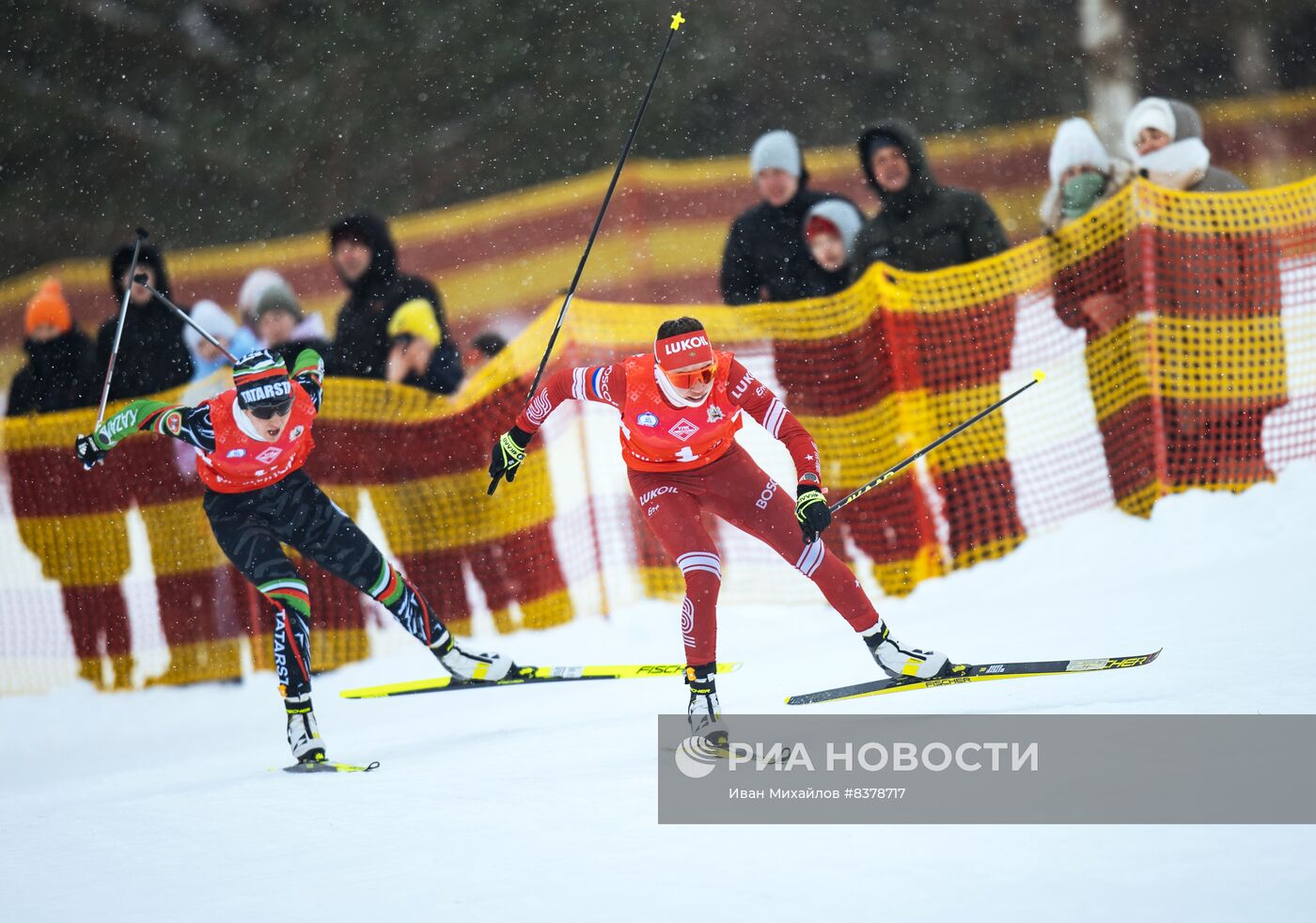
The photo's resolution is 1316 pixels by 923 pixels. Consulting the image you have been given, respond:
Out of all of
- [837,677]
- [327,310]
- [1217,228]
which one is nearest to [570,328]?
[837,677]

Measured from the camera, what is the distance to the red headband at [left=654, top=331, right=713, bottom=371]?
5352 mm

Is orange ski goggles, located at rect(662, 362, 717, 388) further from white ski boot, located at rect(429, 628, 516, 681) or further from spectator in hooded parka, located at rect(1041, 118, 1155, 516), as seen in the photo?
spectator in hooded parka, located at rect(1041, 118, 1155, 516)

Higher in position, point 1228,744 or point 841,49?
point 841,49

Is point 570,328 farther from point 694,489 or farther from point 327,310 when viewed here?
point 327,310

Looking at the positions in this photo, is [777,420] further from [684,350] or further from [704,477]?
[684,350]

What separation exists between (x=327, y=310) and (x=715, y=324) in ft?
26.0

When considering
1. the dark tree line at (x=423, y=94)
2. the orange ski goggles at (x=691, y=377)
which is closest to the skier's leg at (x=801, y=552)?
the orange ski goggles at (x=691, y=377)

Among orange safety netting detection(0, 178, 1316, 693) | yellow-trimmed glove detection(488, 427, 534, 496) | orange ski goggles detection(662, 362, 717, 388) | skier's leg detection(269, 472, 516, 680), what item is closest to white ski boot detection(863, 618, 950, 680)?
orange ski goggles detection(662, 362, 717, 388)

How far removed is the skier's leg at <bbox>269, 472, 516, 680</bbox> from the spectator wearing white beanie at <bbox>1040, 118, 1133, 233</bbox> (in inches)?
146

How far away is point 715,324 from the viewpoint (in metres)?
7.99

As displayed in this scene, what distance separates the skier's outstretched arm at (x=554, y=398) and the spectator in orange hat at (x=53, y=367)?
3.67 metres

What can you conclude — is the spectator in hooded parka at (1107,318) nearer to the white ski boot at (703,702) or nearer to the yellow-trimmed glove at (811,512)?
the yellow-trimmed glove at (811,512)

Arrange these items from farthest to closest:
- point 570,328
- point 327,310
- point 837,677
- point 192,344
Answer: point 327,310 < point 192,344 < point 570,328 < point 837,677

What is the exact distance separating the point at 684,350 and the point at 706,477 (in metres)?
0.57
